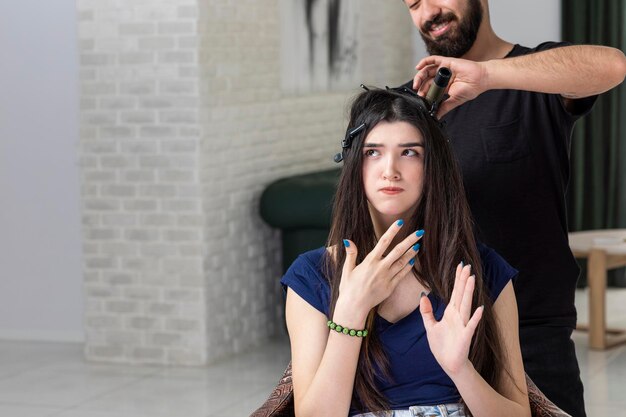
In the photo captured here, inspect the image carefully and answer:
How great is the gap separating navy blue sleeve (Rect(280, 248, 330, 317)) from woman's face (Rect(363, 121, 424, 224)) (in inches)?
6.2

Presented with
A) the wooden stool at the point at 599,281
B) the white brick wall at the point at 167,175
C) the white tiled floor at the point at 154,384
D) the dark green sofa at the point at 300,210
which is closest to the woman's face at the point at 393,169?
the white tiled floor at the point at 154,384

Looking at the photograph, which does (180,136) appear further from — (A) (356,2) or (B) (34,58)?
(A) (356,2)

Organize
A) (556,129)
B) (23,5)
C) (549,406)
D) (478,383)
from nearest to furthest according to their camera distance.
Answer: (478,383) → (549,406) → (556,129) → (23,5)

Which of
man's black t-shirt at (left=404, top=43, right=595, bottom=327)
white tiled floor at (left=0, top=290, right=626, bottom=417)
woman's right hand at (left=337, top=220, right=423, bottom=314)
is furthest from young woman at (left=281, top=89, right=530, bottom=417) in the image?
white tiled floor at (left=0, top=290, right=626, bottom=417)

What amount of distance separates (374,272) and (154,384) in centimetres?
349

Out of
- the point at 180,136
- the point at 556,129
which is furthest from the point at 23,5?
the point at 556,129

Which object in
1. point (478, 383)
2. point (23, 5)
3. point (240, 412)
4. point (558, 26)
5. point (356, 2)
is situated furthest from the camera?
point (558, 26)

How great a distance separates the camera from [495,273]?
2242 mm

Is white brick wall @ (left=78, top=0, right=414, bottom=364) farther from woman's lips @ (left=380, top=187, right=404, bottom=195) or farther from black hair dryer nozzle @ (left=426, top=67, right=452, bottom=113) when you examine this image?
woman's lips @ (left=380, top=187, right=404, bottom=195)

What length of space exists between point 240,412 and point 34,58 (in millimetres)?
2438

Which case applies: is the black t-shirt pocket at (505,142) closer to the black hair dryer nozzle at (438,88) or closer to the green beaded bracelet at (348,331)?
the black hair dryer nozzle at (438,88)

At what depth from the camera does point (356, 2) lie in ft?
24.2

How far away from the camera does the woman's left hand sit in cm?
198

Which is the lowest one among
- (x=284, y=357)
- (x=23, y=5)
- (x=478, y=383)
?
(x=284, y=357)
